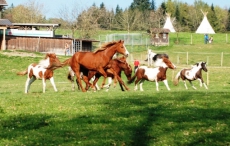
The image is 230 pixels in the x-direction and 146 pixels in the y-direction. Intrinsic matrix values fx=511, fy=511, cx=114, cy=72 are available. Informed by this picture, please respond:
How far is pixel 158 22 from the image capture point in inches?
4643

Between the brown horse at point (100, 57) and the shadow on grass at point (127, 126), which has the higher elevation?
the brown horse at point (100, 57)

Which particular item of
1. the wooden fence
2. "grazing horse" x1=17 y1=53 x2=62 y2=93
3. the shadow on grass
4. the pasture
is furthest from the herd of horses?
the wooden fence

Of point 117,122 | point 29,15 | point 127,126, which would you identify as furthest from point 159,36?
point 127,126

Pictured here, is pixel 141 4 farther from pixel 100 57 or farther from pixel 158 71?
pixel 100 57

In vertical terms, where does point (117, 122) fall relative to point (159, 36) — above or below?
below

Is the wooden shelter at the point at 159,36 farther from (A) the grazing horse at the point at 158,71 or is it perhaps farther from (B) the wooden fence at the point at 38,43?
(A) the grazing horse at the point at 158,71

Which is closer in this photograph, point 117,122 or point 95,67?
point 117,122

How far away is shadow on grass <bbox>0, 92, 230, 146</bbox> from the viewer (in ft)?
32.1

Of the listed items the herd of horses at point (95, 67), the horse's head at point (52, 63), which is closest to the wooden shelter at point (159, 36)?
the herd of horses at point (95, 67)

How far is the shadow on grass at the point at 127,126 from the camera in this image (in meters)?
9.78

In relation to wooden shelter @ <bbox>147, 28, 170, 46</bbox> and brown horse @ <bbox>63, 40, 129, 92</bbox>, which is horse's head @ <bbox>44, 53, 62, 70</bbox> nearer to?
brown horse @ <bbox>63, 40, 129, 92</bbox>

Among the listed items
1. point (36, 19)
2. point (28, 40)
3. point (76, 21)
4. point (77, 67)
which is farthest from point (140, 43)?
point (77, 67)

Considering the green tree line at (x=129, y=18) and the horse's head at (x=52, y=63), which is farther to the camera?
the green tree line at (x=129, y=18)

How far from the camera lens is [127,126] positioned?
11.0m
